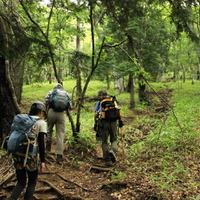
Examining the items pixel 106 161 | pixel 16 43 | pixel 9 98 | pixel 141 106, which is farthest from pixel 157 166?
pixel 141 106

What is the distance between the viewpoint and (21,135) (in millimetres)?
3289

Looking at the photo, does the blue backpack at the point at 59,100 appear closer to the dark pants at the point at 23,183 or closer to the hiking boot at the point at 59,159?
Answer: the hiking boot at the point at 59,159

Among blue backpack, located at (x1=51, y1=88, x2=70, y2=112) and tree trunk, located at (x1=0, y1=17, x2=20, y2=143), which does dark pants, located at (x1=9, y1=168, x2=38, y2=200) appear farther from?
tree trunk, located at (x1=0, y1=17, x2=20, y2=143)

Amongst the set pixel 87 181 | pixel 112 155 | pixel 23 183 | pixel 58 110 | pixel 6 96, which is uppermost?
pixel 6 96

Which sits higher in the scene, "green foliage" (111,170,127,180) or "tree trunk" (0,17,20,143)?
"tree trunk" (0,17,20,143)

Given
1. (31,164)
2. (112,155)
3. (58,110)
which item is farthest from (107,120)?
(31,164)

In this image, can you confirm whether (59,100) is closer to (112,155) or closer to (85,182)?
(112,155)

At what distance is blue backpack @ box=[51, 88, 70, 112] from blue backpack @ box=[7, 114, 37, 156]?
2508 millimetres

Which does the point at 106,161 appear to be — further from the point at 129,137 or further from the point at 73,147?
the point at 129,137

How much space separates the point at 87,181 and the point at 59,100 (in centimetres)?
230

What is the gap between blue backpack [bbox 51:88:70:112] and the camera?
19.3 feet

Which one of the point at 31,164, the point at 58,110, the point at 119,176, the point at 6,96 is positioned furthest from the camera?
the point at 6,96

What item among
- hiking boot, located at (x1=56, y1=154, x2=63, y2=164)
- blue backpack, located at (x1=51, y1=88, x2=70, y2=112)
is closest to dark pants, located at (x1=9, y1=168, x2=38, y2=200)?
hiking boot, located at (x1=56, y1=154, x2=63, y2=164)

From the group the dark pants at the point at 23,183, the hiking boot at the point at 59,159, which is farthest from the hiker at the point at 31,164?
the hiking boot at the point at 59,159
